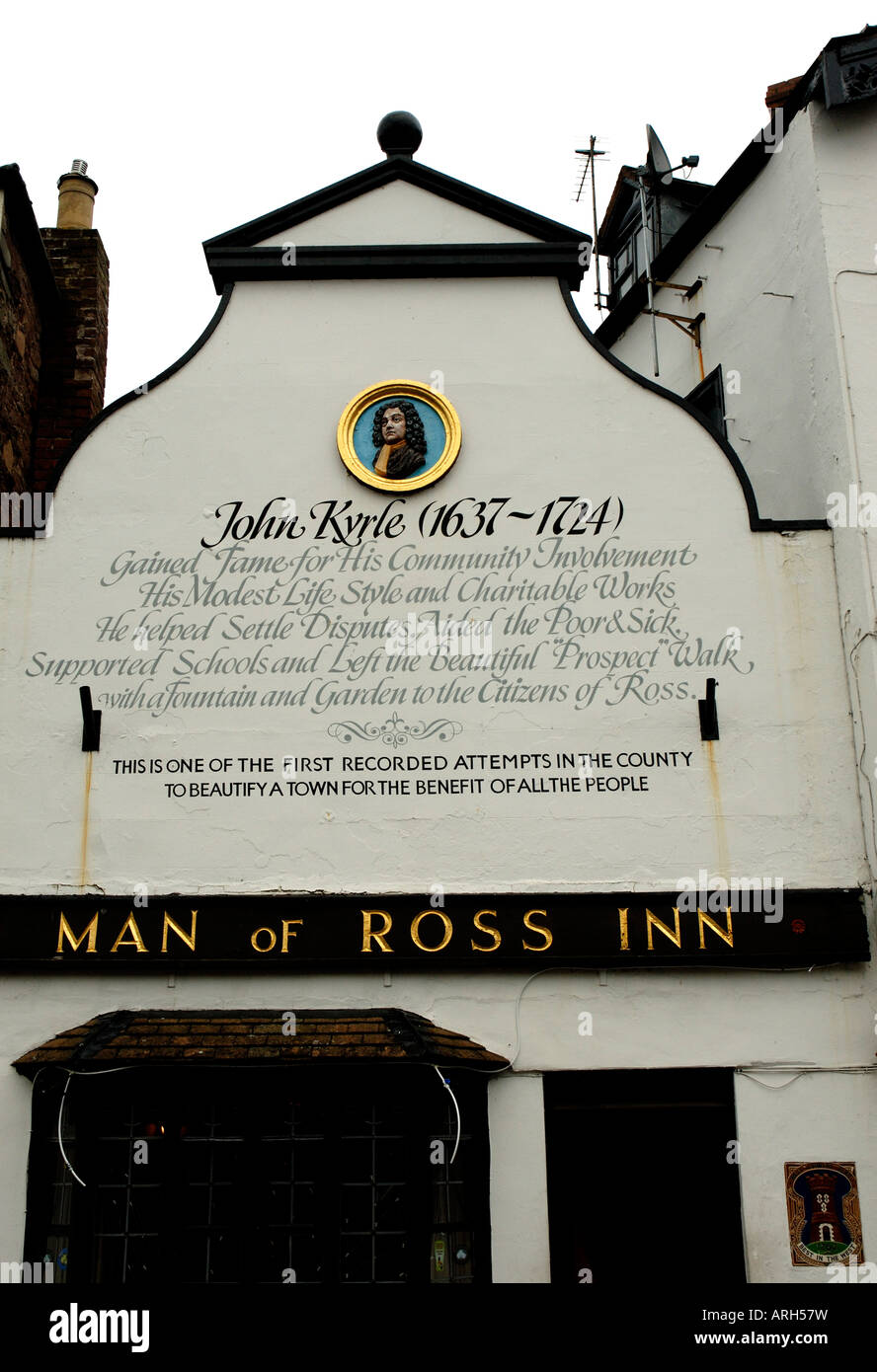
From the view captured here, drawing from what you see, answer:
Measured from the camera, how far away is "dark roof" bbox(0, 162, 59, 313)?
1222 cm

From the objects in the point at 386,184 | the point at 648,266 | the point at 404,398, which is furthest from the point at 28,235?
the point at 648,266

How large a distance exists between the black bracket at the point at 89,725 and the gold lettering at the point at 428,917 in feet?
8.96

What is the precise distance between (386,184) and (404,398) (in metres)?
2.12

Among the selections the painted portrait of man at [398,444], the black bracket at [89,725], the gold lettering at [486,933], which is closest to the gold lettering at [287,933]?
the gold lettering at [486,933]

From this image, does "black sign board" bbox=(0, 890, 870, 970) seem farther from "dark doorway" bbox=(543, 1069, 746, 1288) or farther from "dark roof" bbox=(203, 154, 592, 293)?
"dark roof" bbox=(203, 154, 592, 293)

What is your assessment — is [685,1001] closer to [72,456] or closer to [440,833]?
[440,833]

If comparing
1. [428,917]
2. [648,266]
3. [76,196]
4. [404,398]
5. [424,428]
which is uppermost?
[76,196]

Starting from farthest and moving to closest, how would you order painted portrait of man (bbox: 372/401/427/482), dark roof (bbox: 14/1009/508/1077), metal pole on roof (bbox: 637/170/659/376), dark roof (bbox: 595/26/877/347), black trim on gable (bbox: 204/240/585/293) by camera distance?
metal pole on roof (bbox: 637/170/659/376) < black trim on gable (bbox: 204/240/585/293) < dark roof (bbox: 595/26/877/347) < painted portrait of man (bbox: 372/401/427/482) < dark roof (bbox: 14/1009/508/1077)

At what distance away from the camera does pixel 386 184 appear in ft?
38.3

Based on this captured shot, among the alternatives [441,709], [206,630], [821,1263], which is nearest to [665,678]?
[441,709]

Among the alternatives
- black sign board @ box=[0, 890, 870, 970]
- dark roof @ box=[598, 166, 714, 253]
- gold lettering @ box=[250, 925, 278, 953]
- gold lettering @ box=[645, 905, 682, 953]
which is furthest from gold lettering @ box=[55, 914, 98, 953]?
dark roof @ box=[598, 166, 714, 253]

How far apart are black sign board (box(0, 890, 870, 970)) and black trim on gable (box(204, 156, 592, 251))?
545cm

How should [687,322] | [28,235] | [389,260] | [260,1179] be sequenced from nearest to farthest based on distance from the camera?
1. [260,1179]
2. [389,260]
3. [28,235]
4. [687,322]

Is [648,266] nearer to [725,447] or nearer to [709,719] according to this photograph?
[725,447]
